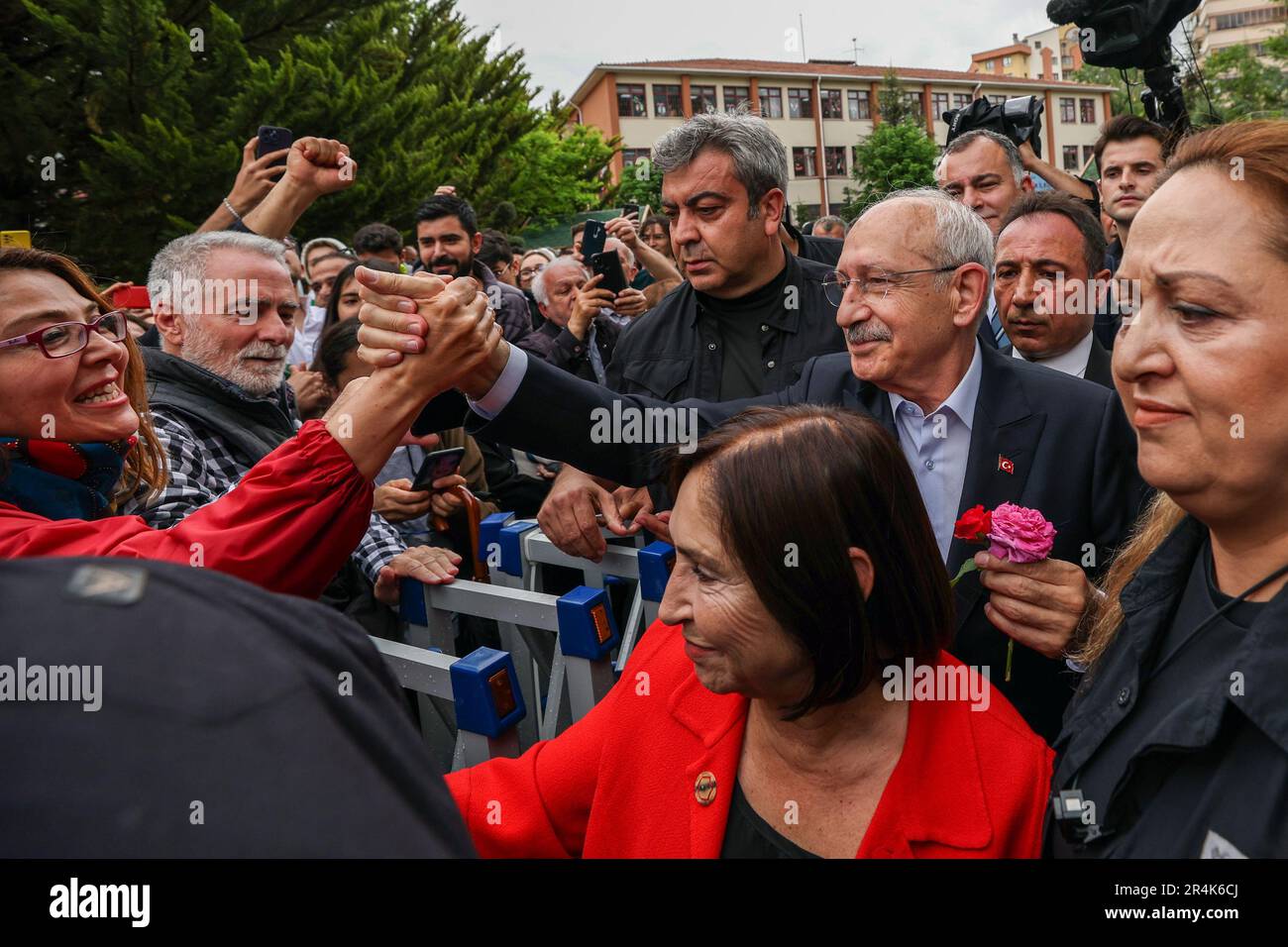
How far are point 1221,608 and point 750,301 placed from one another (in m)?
2.66

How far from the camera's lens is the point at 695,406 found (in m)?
2.60

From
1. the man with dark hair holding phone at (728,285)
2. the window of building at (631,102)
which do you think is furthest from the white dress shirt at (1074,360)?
the window of building at (631,102)

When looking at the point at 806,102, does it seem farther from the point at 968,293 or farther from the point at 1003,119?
the point at 968,293

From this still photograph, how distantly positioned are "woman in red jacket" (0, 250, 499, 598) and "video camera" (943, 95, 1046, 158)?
4.45 metres

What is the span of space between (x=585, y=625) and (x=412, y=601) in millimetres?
833

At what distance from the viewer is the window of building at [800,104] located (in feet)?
204

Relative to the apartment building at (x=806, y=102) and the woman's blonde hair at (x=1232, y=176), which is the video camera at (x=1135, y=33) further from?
the apartment building at (x=806, y=102)

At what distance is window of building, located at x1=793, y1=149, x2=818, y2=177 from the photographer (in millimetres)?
61625

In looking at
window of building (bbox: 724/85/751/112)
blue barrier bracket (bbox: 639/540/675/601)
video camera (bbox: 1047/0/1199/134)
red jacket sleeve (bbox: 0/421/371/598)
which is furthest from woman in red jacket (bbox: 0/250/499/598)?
window of building (bbox: 724/85/751/112)

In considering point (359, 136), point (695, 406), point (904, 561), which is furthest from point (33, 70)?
point (904, 561)

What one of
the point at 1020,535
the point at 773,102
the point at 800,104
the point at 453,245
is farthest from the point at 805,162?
the point at 1020,535

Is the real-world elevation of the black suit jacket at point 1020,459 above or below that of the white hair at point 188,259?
below

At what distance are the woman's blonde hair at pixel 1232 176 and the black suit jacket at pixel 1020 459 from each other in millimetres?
632

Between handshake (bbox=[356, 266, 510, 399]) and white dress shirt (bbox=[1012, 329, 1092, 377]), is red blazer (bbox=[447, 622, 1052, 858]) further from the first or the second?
white dress shirt (bbox=[1012, 329, 1092, 377])
